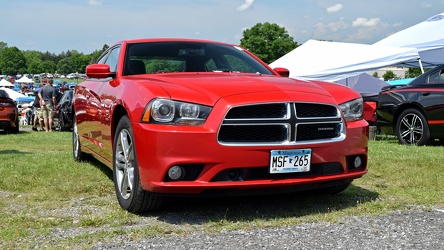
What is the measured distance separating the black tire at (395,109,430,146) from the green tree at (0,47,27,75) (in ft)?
639

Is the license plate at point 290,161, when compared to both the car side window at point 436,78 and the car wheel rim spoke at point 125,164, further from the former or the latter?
the car side window at point 436,78

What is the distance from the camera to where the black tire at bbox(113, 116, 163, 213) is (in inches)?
159

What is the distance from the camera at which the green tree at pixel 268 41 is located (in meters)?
88.7

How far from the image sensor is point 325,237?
11.1 ft

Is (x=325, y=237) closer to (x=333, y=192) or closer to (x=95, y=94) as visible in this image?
(x=333, y=192)

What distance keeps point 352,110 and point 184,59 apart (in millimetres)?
1766

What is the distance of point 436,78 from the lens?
9430 mm

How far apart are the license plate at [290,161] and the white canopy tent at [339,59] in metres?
12.5

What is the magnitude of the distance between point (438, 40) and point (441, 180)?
13092mm

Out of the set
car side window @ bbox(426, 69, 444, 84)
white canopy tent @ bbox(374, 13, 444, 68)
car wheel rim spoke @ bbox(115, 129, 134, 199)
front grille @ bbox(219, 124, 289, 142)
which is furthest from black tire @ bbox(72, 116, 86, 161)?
white canopy tent @ bbox(374, 13, 444, 68)

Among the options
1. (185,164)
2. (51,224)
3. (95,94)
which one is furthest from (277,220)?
(95,94)

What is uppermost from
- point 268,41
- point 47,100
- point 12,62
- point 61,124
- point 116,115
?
point 268,41

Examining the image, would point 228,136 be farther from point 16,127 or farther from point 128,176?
point 16,127

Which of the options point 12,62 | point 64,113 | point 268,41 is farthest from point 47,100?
point 12,62
